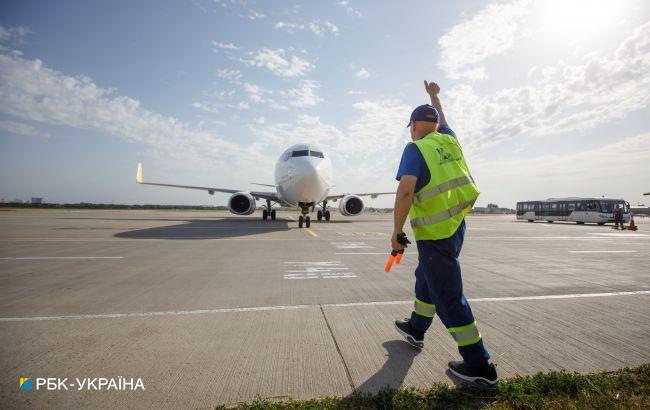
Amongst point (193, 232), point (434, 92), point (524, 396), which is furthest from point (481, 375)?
point (193, 232)

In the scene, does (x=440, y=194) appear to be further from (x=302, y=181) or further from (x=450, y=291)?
(x=302, y=181)

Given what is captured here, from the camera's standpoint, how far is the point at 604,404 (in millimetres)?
1757

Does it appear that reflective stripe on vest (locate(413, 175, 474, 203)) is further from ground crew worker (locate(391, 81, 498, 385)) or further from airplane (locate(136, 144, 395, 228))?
airplane (locate(136, 144, 395, 228))

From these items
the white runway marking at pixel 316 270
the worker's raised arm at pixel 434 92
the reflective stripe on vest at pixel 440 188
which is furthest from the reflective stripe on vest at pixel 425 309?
the white runway marking at pixel 316 270

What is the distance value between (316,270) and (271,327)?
8.79 feet

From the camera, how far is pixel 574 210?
28.1m

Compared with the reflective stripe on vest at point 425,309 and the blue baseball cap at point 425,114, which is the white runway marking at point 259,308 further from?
the blue baseball cap at point 425,114

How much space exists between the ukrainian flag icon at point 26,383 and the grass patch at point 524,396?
1375 millimetres

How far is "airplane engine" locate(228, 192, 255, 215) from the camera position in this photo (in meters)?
18.1

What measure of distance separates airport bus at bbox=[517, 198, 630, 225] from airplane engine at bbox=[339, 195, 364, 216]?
2115 centimetres

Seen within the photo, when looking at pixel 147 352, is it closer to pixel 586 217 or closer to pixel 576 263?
pixel 576 263

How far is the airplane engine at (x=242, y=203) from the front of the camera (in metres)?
18.1

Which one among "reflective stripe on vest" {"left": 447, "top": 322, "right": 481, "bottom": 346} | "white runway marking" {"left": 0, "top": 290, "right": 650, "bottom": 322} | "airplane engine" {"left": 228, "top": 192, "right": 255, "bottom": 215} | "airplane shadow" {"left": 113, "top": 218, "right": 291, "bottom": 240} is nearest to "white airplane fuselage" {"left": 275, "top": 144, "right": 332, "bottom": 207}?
"airplane shadow" {"left": 113, "top": 218, "right": 291, "bottom": 240}

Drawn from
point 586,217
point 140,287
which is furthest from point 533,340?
point 586,217
